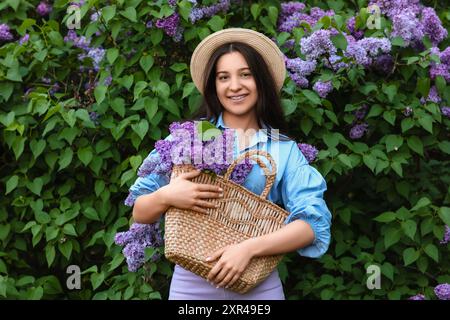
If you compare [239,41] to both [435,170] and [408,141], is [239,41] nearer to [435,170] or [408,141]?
[408,141]

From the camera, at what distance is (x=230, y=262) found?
7.93ft

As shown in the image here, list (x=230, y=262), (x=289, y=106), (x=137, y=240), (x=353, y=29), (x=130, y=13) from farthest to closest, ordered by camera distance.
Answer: (x=353, y=29)
(x=130, y=13)
(x=289, y=106)
(x=137, y=240)
(x=230, y=262)

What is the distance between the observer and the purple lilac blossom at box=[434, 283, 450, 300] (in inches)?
133

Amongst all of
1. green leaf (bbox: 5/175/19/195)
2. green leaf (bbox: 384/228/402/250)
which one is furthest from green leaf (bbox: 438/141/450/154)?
green leaf (bbox: 5/175/19/195)

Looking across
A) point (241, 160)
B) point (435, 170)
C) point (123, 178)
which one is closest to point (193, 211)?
point (241, 160)

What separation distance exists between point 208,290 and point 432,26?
1.66 meters

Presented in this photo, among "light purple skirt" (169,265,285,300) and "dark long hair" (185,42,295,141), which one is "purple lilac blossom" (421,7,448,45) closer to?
"dark long hair" (185,42,295,141)

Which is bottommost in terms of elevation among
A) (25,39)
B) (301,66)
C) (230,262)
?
(230,262)

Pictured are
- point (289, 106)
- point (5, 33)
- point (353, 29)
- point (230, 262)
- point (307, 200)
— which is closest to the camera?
point (230, 262)

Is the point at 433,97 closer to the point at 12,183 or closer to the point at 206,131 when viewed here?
the point at 206,131

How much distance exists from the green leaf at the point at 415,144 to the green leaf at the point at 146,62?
1146 mm

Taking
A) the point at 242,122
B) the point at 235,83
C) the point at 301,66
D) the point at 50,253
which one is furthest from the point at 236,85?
the point at 50,253
